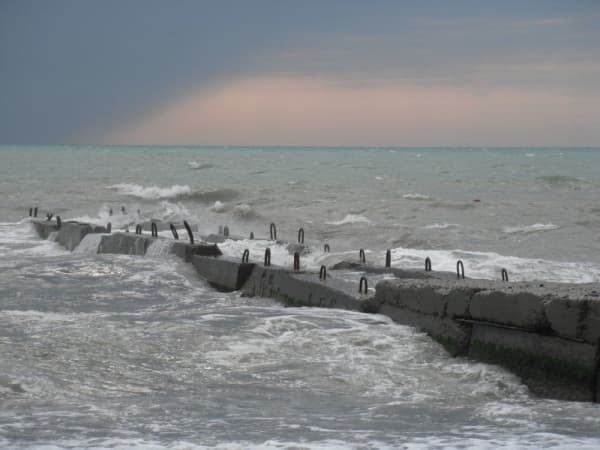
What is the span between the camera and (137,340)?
317 inches

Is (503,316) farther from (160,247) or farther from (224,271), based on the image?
(160,247)

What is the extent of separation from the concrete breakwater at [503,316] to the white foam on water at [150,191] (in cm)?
3216

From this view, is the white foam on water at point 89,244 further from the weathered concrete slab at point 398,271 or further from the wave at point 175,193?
the wave at point 175,193

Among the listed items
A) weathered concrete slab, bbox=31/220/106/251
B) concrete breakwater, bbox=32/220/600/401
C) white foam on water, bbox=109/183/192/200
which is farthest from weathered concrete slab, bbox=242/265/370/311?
white foam on water, bbox=109/183/192/200

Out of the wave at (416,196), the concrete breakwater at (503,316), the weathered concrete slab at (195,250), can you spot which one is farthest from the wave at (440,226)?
the concrete breakwater at (503,316)

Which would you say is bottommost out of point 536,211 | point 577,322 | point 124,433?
point 124,433

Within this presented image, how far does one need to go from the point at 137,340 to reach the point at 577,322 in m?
3.79

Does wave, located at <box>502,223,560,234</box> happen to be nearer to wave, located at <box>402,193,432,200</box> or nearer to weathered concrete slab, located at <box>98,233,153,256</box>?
wave, located at <box>402,193,432,200</box>

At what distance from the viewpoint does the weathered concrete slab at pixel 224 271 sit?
38.9 ft

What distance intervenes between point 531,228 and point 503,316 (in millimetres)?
19614

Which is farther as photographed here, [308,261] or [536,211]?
[536,211]

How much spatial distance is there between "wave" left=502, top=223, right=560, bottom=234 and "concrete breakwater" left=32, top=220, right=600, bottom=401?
15.7 metres

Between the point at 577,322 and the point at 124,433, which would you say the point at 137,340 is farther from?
the point at 577,322

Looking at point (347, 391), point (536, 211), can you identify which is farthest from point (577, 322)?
point (536, 211)
